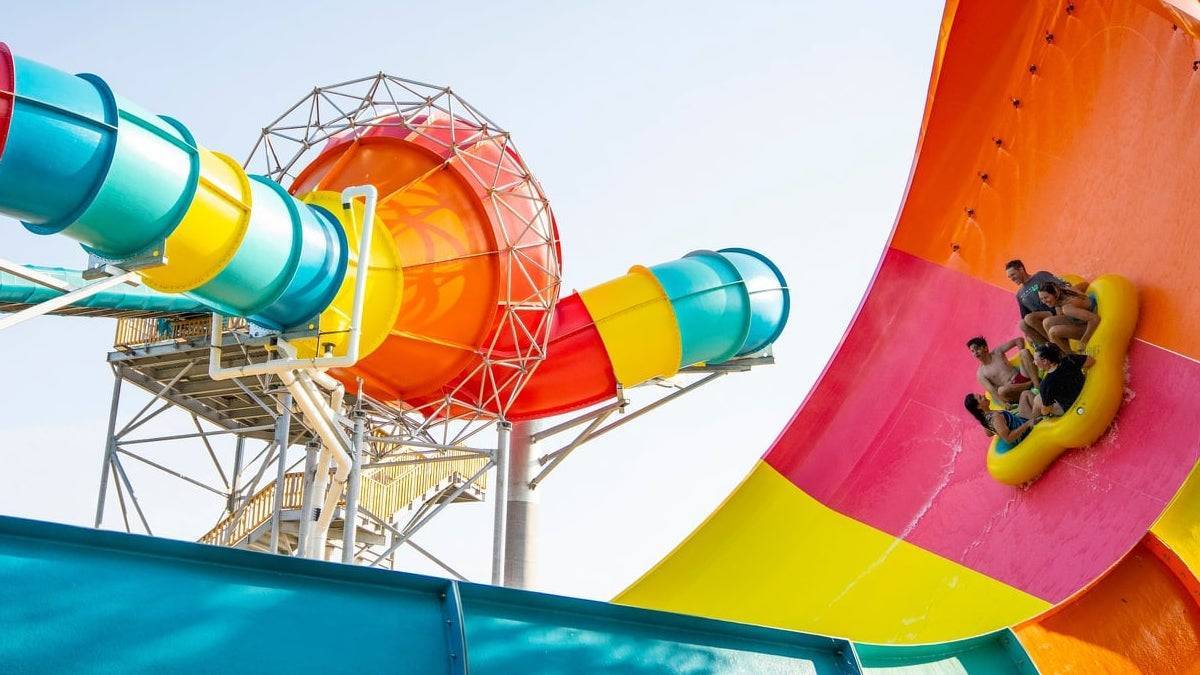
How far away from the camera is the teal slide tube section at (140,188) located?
516 centimetres

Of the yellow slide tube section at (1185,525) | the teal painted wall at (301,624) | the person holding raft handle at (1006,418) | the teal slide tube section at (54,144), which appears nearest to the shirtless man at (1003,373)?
the person holding raft handle at (1006,418)

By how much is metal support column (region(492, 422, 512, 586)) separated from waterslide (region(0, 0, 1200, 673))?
1.14 ft

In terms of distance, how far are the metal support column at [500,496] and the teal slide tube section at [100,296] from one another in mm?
4891

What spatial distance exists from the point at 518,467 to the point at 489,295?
90.0 inches

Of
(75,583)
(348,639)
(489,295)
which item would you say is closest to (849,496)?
(489,295)

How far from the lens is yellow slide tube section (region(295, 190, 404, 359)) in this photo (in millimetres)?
6738

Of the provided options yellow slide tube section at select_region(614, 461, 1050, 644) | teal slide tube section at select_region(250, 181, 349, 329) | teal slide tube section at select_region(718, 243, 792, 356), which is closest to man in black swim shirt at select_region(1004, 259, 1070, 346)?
yellow slide tube section at select_region(614, 461, 1050, 644)

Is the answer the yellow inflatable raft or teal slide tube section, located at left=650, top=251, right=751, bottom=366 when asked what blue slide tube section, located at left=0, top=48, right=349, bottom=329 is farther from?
the yellow inflatable raft

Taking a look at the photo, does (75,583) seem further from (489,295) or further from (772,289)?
(772,289)

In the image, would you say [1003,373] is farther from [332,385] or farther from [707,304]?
[332,385]

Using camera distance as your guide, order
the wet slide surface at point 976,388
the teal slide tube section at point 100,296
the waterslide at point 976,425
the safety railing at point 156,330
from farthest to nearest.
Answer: the safety railing at point 156,330 → the teal slide tube section at point 100,296 → the wet slide surface at point 976,388 → the waterslide at point 976,425

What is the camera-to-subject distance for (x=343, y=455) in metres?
7.54

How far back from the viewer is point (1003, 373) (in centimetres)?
677

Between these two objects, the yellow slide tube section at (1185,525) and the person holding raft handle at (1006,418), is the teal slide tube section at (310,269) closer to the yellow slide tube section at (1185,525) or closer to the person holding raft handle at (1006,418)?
the person holding raft handle at (1006,418)
